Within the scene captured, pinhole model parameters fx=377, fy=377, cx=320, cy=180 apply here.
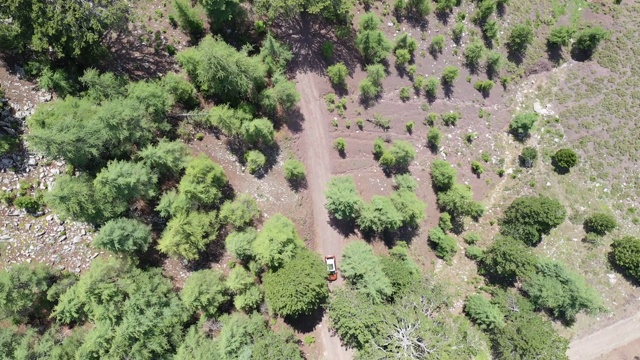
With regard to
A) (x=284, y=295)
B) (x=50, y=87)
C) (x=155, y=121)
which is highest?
(x=50, y=87)

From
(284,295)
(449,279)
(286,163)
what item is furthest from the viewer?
(449,279)

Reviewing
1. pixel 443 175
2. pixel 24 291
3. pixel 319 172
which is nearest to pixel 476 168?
pixel 443 175

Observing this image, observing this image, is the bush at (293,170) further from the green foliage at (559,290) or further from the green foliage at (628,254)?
the green foliage at (628,254)

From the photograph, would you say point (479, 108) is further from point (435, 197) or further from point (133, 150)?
point (133, 150)

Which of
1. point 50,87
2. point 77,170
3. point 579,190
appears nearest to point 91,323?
point 77,170

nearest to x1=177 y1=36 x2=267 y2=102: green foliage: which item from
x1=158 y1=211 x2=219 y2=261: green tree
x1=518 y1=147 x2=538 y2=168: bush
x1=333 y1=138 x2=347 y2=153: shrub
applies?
x1=333 y1=138 x2=347 y2=153: shrub

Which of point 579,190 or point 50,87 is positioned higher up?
point 50,87

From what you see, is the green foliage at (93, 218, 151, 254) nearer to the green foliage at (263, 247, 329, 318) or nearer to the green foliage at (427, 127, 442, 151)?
the green foliage at (263, 247, 329, 318)
